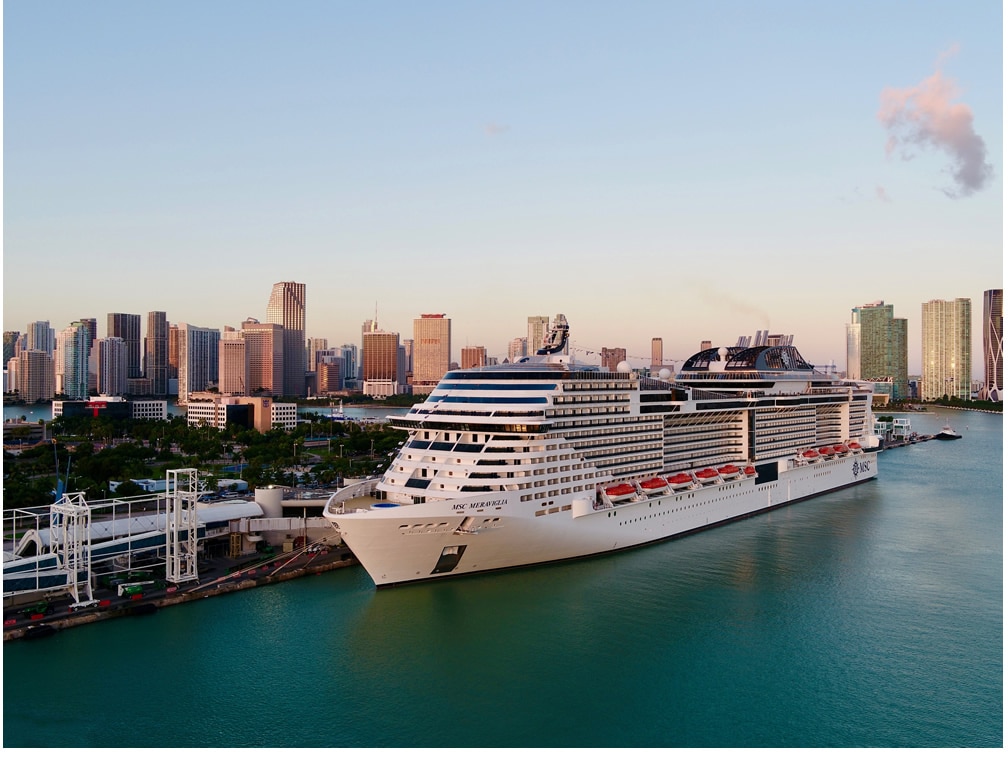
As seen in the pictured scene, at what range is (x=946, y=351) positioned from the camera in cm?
12912

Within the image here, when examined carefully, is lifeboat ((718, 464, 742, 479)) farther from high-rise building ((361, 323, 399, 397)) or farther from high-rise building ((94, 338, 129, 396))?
high-rise building ((361, 323, 399, 397))

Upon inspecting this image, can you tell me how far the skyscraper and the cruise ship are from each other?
118m

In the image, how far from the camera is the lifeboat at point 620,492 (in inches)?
808

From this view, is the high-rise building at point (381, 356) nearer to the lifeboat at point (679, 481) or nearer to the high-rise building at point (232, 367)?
the high-rise building at point (232, 367)

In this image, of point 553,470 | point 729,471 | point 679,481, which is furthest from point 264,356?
point 553,470

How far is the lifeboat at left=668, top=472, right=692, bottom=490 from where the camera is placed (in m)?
22.8

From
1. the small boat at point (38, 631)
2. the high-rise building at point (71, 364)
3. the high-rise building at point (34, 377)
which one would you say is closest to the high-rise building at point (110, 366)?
the high-rise building at point (71, 364)

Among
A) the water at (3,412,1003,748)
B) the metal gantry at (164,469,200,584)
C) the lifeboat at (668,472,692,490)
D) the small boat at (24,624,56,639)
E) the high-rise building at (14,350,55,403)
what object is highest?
the high-rise building at (14,350,55,403)

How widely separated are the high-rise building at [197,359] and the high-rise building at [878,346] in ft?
370

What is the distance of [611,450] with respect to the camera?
71.0 ft

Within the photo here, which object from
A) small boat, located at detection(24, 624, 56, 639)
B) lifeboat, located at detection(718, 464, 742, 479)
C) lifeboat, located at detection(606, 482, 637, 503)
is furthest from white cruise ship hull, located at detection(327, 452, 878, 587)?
small boat, located at detection(24, 624, 56, 639)

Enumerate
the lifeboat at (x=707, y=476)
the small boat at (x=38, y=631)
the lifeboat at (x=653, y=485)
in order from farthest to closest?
the lifeboat at (x=707, y=476)
the lifeboat at (x=653, y=485)
the small boat at (x=38, y=631)

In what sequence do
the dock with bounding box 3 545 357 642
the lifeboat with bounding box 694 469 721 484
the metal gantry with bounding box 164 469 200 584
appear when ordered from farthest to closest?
the lifeboat with bounding box 694 469 721 484 < the metal gantry with bounding box 164 469 200 584 < the dock with bounding box 3 545 357 642

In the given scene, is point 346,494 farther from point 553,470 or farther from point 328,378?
point 328,378
